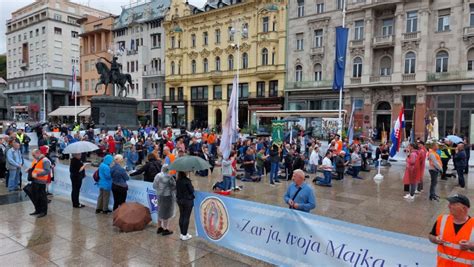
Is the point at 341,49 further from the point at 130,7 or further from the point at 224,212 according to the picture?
the point at 130,7

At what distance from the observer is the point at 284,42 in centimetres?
4088

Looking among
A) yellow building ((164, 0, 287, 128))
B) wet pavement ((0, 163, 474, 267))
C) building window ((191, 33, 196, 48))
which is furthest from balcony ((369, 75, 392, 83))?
building window ((191, 33, 196, 48))

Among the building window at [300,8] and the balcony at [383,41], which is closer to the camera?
the balcony at [383,41]

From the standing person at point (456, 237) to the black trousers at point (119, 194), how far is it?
6311 mm

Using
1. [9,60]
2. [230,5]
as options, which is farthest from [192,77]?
[9,60]

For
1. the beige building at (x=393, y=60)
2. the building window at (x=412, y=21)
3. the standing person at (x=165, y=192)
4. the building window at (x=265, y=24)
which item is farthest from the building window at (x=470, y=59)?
the standing person at (x=165, y=192)

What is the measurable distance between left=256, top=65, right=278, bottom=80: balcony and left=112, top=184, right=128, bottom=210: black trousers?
35685 mm

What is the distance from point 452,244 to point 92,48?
68.9 meters

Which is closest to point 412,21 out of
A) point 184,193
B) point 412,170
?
point 412,170

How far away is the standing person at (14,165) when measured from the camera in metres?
10.4

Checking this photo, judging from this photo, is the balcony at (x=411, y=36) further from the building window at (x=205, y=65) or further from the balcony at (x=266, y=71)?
the building window at (x=205, y=65)

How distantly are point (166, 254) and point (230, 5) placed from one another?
43.4 meters

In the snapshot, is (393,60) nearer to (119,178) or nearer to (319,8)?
(319,8)

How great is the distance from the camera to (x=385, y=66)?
114ft
